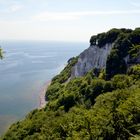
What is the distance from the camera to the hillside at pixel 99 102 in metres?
39.4

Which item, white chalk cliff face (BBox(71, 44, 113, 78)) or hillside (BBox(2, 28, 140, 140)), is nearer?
hillside (BBox(2, 28, 140, 140))

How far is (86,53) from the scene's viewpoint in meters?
110

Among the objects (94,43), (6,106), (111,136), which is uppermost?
(94,43)

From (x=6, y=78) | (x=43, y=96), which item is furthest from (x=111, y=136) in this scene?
(x=6, y=78)

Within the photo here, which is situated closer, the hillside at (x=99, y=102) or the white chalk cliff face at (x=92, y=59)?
the hillside at (x=99, y=102)

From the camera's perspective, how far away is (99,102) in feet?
188

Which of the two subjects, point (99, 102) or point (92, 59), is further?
point (92, 59)

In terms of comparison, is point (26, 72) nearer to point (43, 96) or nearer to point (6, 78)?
point (6, 78)

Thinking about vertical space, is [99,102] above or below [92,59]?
below

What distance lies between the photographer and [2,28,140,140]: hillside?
129ft

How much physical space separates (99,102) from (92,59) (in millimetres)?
48539

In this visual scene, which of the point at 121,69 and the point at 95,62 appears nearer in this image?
the point at 121,69

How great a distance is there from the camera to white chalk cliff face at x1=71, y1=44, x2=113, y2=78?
97.9m

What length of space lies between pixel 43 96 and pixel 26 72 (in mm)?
80844
